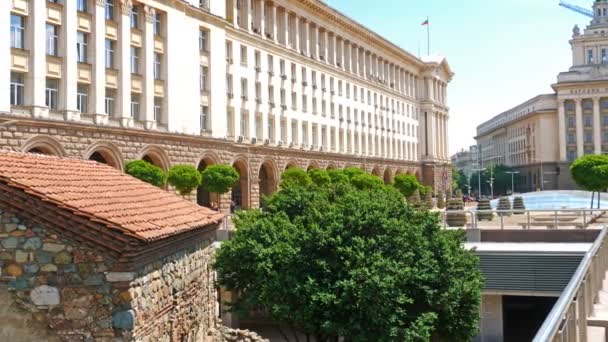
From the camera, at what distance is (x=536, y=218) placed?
31.7 m

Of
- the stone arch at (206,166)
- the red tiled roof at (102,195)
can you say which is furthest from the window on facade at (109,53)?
the red tiled roof at (102,195)

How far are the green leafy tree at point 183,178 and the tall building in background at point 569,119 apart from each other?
107 meters

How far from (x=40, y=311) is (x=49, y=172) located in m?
2.72

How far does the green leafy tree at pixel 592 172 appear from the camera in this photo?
54.9 metres

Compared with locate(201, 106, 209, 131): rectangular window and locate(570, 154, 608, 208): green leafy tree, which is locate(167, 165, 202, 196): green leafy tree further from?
locate(570, 154, 608, 208): green leafy tree

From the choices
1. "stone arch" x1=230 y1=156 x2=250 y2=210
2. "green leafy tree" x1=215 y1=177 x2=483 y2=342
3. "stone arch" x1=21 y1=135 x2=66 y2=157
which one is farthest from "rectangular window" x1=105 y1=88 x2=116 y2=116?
"green leafy tree" x1=215 y1=177 x2=483 y2=342

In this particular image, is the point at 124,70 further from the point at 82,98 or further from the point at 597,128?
the point at 597,128

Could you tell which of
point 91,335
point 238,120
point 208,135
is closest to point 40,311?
point 91,335

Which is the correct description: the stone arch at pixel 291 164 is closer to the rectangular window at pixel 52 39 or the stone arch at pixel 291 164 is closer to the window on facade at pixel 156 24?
the window on facade at pixel 156 24

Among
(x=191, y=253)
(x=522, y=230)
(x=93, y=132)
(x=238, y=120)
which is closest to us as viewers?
(x=191, y=253)

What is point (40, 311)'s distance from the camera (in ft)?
33.2

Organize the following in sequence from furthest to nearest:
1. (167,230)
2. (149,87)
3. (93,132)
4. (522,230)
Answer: (149,87) < (93,132) < (522,230) < (167,230)

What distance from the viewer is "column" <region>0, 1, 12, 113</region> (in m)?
31.8

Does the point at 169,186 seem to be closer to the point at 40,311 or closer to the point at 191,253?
the point at 191,253
